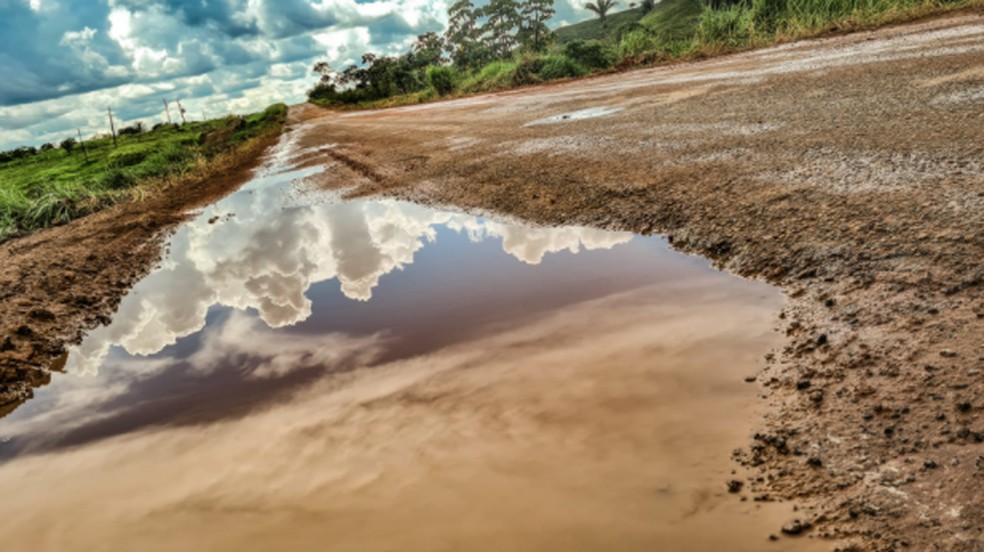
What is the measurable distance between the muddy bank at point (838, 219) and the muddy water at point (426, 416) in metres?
0.21

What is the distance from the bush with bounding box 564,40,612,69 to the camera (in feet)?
81.7

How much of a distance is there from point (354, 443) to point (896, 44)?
38.5 ft

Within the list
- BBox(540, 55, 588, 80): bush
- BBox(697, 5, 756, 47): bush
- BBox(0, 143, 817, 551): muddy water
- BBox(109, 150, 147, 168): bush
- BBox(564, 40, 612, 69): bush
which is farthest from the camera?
BBox(109, 150, 147, 168): bush

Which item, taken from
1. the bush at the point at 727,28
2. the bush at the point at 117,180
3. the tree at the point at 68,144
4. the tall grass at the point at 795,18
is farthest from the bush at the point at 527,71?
the tree at the point at 68,144

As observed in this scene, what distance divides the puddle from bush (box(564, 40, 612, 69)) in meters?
14.6

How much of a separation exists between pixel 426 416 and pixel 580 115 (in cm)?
912

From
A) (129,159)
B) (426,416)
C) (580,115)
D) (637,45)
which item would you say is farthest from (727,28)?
(129,159)

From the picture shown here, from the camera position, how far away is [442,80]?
36.7 meters

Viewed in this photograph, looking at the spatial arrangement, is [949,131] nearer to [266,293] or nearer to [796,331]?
[796,331]

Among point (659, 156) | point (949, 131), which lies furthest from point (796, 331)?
point (659, 156)

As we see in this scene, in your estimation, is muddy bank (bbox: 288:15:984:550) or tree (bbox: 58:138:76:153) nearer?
muddy bank (bbox: 288:15:984:550)

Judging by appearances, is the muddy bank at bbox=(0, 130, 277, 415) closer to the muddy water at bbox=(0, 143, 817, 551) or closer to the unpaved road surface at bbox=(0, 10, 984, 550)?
the unpaved road surface at bbox=(0, 10, 984, 550)

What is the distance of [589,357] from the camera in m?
3.00

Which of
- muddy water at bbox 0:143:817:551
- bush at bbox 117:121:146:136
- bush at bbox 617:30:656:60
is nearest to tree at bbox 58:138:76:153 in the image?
bush at bbox 117:121:146:136
